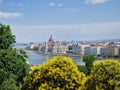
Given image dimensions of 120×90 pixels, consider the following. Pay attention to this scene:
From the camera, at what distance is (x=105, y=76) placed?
12.2m

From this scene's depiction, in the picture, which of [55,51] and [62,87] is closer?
[62,87]

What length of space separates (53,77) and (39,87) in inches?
22.7

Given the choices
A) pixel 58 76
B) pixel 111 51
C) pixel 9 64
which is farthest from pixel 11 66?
pixel 111 51

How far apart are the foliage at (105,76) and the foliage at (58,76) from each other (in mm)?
1510

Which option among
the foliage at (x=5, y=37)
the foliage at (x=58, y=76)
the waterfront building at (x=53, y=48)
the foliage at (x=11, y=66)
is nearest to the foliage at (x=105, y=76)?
the foliage at (x=58, y=76)

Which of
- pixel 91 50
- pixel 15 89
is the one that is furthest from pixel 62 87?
pixel 91 50

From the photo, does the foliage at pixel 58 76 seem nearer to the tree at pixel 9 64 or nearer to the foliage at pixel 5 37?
the tree at pixel 9 64

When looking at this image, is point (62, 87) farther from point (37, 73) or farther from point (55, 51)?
point (55, 51)

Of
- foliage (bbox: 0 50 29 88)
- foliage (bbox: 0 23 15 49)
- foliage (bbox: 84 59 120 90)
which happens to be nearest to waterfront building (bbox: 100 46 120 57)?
foliage (bbox: 0 23 15 49)

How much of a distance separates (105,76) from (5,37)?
7.90 meters

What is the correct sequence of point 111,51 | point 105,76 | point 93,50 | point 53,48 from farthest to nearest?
point 53,48 < point 93,50 < point 111,51 < point 105,76

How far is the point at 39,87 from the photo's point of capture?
13.9m

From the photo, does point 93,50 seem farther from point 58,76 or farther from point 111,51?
point 58,76

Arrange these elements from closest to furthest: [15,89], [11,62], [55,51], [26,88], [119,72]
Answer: [119,72] < [26,88] < [15,89] < [11,62] < [55,51]
